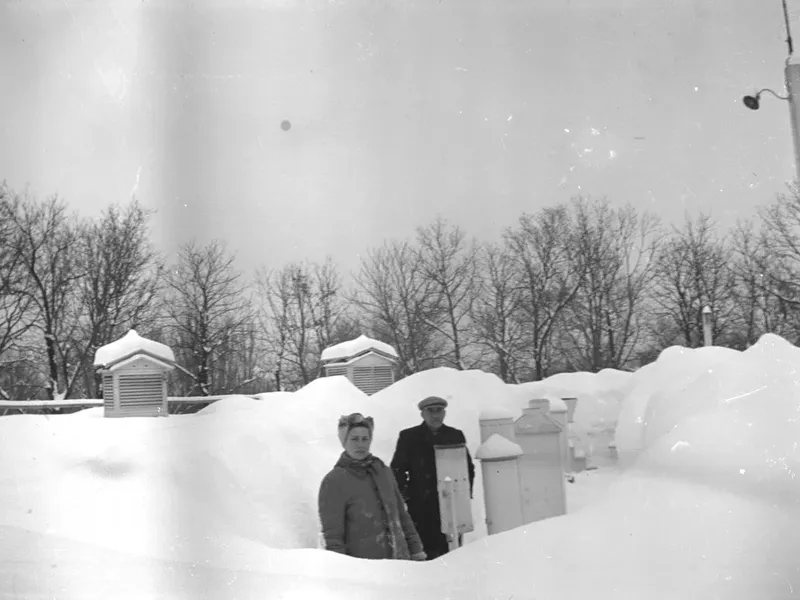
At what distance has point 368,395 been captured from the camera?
2.61 m

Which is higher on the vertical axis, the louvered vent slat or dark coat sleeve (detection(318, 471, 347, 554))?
the louvered vent slat

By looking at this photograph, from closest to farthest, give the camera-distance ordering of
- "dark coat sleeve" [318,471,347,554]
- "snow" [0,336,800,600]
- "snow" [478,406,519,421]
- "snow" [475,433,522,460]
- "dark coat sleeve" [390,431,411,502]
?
"snow" [0,336,800,600] < "dark coat sleeve" [318,471,347,554] < "snow" [475,433,522,460] < "dark coat sleeve" [390,431,411,502] < "snow" [478,406,519,421]

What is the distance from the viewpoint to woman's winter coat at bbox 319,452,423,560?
5.18 ft

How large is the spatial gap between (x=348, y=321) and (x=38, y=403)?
1147mm

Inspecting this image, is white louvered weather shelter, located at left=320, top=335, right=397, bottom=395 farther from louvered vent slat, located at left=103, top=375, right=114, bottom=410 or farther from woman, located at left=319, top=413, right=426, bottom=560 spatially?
woman, located at left=319, top=413, right=426, bottom=560

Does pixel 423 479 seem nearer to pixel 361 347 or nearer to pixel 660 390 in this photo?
pixel 361 347

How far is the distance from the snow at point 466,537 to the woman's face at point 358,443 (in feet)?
0.81

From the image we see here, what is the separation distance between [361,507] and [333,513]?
0.07 metres

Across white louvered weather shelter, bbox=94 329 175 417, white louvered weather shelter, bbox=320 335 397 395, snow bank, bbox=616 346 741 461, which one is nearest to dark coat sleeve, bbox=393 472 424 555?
snow bank, bbox=616 346 741 461

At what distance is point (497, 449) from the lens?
70.6 inches

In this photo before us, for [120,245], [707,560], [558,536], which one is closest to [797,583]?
[707,560]

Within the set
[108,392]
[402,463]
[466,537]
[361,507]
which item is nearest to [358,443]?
[361,507]

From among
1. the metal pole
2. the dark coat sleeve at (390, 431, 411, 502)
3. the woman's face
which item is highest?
the metal pole

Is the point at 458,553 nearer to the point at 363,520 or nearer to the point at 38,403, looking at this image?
the point at 363,520
